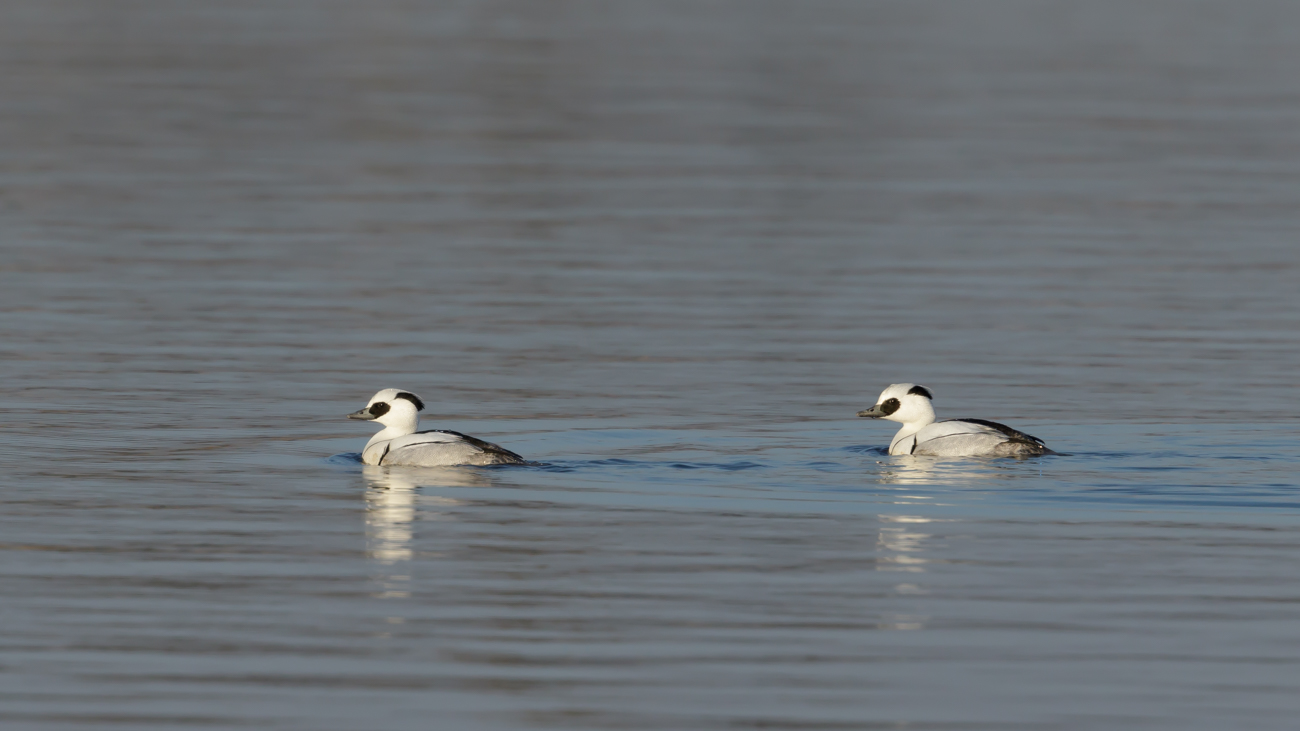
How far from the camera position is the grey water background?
1150 centimetres

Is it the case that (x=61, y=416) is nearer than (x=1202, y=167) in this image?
Yes

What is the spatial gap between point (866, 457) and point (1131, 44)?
64858mm

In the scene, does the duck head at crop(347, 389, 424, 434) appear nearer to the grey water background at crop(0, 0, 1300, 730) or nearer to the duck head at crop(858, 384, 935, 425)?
the grey water background at crop(0, 0, 1300, 730)

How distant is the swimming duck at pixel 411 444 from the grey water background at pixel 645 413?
0.25 meters

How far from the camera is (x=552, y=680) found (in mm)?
11219

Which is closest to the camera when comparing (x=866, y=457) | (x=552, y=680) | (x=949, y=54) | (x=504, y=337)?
(x=552, y=680)

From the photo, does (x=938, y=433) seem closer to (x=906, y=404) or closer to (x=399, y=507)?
(x=906, y=404)

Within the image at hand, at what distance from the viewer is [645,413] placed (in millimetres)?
20094

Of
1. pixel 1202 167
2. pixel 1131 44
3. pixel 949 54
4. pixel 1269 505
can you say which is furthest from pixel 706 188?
pixel 1131 44

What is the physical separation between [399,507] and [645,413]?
171 inches

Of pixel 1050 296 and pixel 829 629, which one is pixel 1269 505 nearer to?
pixel 829 629

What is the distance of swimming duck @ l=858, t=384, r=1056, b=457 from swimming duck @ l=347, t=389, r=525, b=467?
10.1ft

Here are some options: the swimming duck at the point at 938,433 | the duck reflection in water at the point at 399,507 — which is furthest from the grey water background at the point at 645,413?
the swimming duck at the point at 938,433

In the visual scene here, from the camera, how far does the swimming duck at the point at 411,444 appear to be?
1742 centimetres
